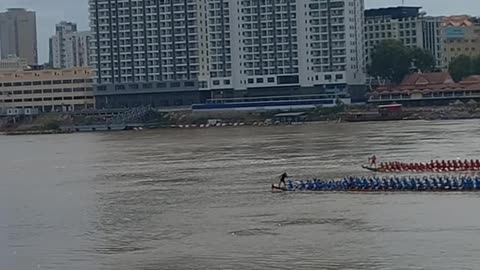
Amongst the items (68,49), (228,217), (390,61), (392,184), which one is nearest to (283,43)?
(390,61)

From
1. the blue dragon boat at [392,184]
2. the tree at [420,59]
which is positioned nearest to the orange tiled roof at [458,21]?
the tree at [420,59]

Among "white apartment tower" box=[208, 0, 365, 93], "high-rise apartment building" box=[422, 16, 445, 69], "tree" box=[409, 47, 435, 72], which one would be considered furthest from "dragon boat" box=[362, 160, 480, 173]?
"high-rise apartment building" box=[422, 16, 445, 69]

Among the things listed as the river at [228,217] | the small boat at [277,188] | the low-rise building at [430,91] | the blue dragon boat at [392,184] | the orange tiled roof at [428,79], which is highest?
the orange tiled roof at [428,79]

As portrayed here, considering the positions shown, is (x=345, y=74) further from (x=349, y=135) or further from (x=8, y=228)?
(x=8, y=228)

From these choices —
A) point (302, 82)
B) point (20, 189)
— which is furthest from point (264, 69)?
point (20, 189)

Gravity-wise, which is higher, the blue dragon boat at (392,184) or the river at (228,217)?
the blue dragon boat at (392,184)

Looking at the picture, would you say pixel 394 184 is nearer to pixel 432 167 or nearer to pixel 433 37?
pixel 432 167

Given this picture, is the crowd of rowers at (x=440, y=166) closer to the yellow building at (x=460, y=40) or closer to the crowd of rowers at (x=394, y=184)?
the crowd of rowers at (x=394, y=184)

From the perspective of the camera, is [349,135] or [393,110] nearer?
[349,135]
